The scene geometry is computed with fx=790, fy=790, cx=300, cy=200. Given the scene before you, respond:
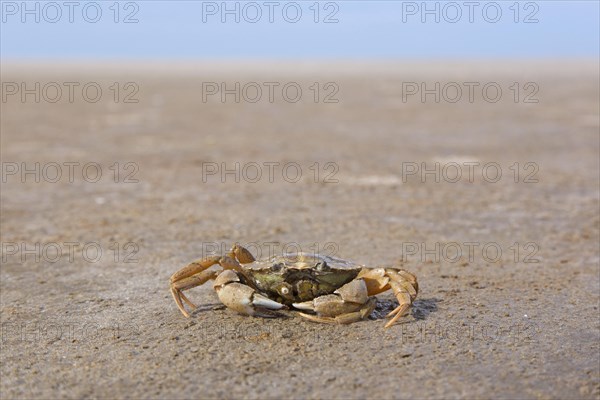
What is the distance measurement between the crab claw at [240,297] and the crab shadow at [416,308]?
0.82m

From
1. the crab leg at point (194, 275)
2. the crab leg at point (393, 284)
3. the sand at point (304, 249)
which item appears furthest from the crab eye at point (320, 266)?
the crab leg at point (194, 275)

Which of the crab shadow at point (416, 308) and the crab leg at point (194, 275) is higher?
the crab leg at point (194, 275)

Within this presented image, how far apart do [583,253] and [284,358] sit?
15.3ft

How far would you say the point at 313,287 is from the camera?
5.58 meters

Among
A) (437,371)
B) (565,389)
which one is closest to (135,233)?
(437,371)

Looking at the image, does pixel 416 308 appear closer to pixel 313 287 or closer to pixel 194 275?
pixel 313 287

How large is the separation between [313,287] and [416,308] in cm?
109

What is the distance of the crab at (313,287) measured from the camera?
18.1 feet

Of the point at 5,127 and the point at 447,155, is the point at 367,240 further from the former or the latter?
the point at 5,127

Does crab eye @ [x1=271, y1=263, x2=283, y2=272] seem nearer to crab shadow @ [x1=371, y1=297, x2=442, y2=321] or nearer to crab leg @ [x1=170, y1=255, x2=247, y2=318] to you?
crab leg @ [x1=170, y1=255, x2=247, y2=318]

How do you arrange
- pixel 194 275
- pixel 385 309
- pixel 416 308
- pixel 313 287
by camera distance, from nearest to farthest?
pixel 313 287
pixel 194 275
pixel 385 309
pixel 416 308

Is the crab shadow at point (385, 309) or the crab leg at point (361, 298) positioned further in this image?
the crab shadow at point (385, 309)

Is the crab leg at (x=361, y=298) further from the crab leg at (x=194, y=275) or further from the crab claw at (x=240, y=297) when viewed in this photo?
the crab leg at (x=194, y=275)

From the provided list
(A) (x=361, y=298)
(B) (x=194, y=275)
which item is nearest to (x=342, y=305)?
(A) (x=361, y=298)
